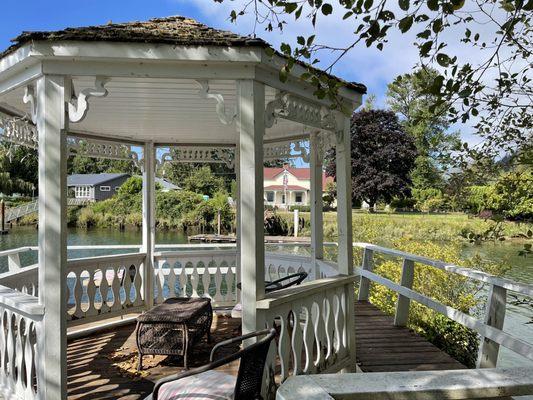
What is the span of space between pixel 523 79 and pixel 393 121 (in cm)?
3552

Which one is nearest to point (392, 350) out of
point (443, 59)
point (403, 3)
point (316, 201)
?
point (316, 201)

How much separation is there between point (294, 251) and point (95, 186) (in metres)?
36.3

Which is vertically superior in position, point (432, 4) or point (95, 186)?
point (95, 186)

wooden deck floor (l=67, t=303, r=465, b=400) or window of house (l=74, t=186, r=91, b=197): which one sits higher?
window of house (l=74, t=186, r=91, b=197)

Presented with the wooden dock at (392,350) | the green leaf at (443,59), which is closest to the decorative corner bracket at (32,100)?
the green leaf at (443,59)

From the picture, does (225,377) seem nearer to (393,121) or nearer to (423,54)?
(423,54)

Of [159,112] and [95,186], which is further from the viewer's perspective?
[95,186]

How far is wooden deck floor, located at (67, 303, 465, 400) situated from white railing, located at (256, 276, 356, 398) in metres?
0.43

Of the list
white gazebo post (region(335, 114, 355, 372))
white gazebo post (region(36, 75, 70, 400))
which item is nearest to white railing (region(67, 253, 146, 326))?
white gazebo post (region(36, 75, 70, 400))

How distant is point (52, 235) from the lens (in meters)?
2.85

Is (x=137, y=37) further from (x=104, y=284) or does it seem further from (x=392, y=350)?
(x=392, y=350)

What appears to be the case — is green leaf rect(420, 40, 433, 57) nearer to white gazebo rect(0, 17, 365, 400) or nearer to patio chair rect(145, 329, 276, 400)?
white gazebo rect(0, 17, 365, 400)

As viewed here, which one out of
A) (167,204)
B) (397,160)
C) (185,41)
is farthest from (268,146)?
(397,160)

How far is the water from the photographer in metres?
7.50
